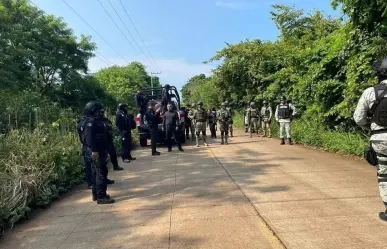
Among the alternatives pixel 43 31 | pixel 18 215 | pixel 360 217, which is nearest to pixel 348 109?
pixel 360 217

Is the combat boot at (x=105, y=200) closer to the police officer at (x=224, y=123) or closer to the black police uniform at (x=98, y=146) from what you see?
the black police uniform at (x=98, y=146)

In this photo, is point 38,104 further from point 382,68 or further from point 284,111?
point 382,68

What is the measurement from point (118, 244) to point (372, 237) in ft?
9.01

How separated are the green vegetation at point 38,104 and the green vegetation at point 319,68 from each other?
21.2 feet

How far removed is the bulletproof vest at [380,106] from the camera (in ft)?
14.7

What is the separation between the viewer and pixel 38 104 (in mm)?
12234

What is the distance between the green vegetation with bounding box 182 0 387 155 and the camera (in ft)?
28.2

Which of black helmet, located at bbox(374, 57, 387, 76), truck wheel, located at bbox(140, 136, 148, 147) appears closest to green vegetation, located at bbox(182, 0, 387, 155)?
black helmet, located at bbox(374, 57, 387, 76)

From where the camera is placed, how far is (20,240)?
4.85m

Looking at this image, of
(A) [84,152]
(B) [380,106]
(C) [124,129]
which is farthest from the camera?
(C) [124,129]

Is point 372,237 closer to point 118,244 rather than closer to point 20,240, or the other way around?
point 118,244

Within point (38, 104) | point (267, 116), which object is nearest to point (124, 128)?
point (38, 104)

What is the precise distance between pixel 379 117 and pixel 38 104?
10401 mm

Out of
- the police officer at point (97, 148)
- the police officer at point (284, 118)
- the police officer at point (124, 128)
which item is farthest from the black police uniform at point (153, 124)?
the police officer at point (97, 148)
